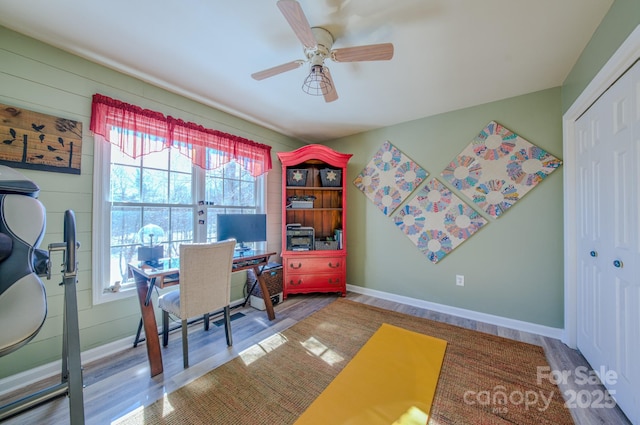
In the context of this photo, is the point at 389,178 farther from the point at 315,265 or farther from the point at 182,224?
the point at 182,224

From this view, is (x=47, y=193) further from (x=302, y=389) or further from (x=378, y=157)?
(x=378, y=157)

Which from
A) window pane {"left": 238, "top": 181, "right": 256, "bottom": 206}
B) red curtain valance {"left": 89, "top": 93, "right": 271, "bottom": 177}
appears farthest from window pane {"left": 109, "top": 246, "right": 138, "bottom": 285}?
window pane {"left": 238, "top": 181, "right": 256, "bottom": 206}

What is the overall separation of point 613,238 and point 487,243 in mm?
1124

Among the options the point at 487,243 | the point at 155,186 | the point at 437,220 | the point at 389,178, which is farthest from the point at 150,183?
the point at 487,243

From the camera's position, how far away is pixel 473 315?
8.81 ft

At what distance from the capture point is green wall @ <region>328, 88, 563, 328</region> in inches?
91.2

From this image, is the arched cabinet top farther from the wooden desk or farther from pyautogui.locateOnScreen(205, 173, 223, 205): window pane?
the wooden desk

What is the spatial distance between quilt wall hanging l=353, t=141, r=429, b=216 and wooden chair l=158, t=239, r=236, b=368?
2130 mm

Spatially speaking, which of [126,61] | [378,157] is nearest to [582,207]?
[378,157]

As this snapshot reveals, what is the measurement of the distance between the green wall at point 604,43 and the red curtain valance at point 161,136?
124 inches

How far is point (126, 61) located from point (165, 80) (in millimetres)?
315

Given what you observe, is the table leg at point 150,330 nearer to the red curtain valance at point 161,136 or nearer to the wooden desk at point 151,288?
the wooden desk at point 151,288

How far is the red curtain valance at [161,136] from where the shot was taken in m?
1.97

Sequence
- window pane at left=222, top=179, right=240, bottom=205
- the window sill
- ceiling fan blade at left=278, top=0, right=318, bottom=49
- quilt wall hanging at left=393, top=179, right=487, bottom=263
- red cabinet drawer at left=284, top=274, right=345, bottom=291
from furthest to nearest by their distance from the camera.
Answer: red cabinet drawer at left=284, top=274, right=345, bottom=291 → window pane at left=222, top=179, right=240, bottom=205 → quilt wall hanging at left=393, top=179, right=487, bottom=263 → the window sill → ceiling fan blade at left=278, top=0, right=318, bottom=49
